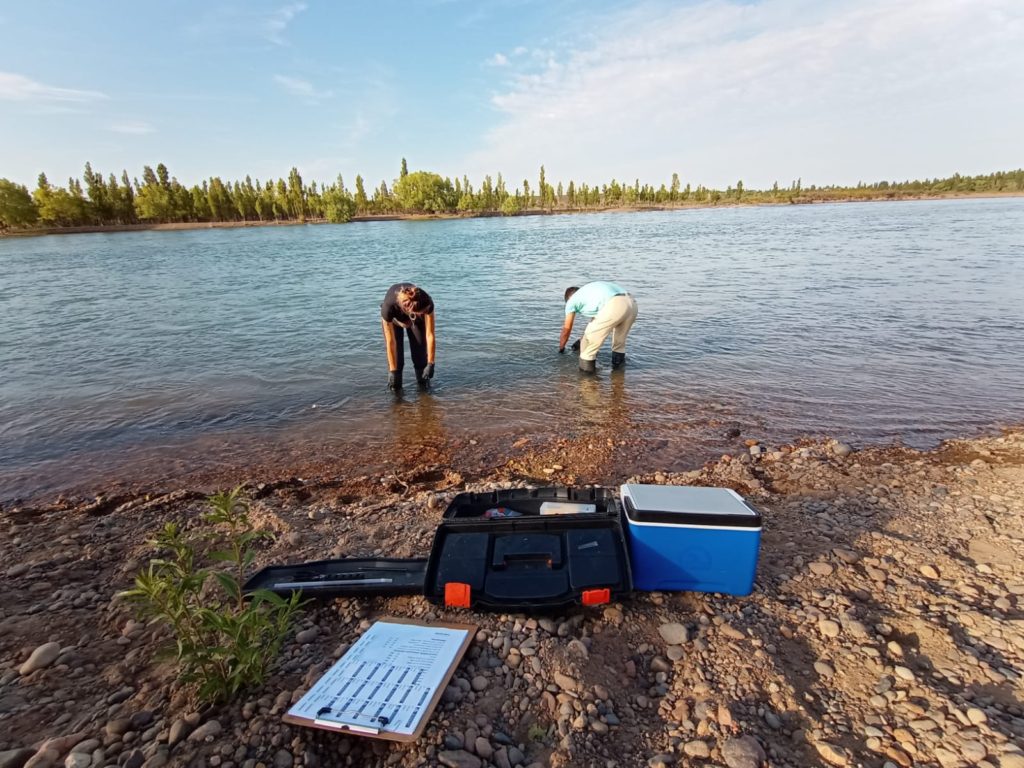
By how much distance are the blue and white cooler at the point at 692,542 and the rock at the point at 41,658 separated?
3191 mm

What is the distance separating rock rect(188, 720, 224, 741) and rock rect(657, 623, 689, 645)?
2.20 meters

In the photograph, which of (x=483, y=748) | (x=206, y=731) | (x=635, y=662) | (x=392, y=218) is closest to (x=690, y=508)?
(x=635, y=662)

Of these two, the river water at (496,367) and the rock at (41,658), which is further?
the river water at (496,367)

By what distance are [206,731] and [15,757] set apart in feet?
2.31

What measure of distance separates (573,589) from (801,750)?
48.2 inches

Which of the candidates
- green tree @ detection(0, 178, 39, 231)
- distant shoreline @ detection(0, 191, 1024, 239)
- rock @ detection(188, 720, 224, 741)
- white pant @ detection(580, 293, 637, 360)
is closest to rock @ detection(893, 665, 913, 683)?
rock @ detection(188, 720, 224, 741)

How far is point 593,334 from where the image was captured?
8.87m

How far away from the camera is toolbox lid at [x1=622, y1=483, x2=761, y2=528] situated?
2885 millimetres

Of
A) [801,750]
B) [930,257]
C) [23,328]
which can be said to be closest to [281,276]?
[23,328]

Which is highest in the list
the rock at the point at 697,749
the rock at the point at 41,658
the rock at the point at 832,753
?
the rock at the point at 41,658

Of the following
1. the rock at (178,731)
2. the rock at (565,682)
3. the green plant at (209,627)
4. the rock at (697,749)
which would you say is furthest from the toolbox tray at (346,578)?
the rock at (697,749)

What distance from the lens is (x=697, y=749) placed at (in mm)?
2145

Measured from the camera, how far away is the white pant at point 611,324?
8.60m

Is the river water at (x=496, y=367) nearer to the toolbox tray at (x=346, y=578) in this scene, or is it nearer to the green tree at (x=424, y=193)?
the toolbox tray at (x=346, y=578)
